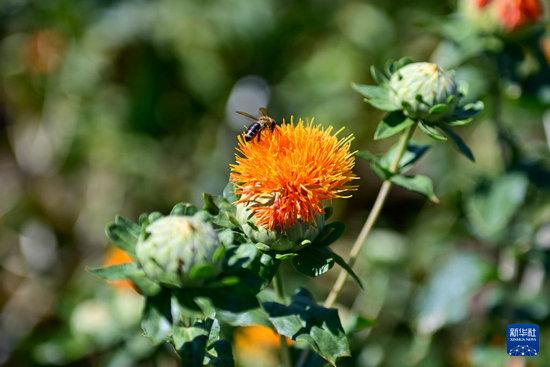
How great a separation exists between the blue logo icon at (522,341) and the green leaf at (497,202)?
313 mm

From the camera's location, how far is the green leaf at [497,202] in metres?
2.48

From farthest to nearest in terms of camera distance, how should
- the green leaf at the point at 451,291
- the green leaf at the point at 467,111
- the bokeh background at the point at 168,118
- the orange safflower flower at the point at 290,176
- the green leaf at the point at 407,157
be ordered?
the bokeh background at the point at 168,118 → the green leaf at the point at 451,291 → the green leaf at the point at 407,157 → the green leaf at the point at 467,111 → the orange safflower flower at the point at 290,176

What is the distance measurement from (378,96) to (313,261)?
1.41ft

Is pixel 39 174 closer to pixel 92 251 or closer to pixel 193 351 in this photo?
pixel 92 251

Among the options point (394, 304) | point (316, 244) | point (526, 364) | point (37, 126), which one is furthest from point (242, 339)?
point (37, 126)

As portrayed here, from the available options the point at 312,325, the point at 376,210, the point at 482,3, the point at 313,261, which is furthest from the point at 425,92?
the point at 482,3

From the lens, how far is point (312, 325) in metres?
1.63

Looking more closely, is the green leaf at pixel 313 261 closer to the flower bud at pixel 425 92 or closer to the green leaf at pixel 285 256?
the green leaf at pixel 285 256

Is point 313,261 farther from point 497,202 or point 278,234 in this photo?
point 497,202

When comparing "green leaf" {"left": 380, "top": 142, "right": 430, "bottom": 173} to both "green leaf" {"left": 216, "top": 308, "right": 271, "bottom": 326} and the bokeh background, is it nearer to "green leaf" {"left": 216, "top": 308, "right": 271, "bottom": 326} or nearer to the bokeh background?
"green leaf" {"left": 216, "top": 308, "right": 271, "bottom": 326}

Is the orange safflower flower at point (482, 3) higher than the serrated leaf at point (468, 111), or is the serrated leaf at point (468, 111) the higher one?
the orange safflower flower at point (482, 3)

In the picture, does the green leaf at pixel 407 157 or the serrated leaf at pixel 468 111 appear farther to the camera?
the green leaf at pixel 407 157

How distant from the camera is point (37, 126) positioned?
400 centimetres

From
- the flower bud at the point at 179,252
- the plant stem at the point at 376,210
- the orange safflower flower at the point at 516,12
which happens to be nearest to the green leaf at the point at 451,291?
the orange safflower flower at the point at 516,12
